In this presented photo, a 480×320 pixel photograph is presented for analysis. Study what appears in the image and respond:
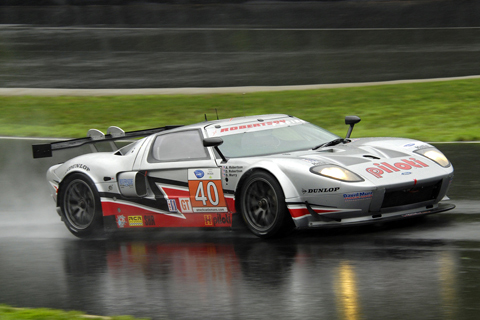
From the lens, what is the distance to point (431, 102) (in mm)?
17141

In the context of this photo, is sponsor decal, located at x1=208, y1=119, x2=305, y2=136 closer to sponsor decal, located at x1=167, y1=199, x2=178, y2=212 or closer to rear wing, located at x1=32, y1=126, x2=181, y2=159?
sponsor decal, located at x1=167, y1=199, x2=178, y2=212

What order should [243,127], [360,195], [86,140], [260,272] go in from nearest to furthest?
[260,272], [360,195], [243,127], [86,140]

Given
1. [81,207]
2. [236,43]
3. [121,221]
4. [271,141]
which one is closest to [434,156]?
[271,141]

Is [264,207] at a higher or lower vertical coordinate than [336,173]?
lower

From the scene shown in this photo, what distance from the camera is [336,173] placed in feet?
22.7

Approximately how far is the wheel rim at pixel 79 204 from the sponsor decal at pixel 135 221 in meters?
0.54

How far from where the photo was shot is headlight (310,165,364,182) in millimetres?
6875

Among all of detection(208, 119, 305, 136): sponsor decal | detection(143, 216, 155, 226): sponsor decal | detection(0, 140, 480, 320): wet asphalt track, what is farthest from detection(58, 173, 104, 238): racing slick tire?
detection(208, 119, 305, 136): sponsor decal

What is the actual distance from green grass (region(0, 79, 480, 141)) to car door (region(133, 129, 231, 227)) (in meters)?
7.47

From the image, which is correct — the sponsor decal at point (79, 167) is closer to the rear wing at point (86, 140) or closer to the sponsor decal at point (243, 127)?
the rear wing at point (86, 140)

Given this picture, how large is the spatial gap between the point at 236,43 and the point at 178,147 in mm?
20740

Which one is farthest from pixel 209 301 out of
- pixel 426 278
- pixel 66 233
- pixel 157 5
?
pixel 157 5

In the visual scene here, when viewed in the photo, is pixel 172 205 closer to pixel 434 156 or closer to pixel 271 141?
pixel 271 141

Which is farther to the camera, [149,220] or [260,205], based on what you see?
[149,220]
